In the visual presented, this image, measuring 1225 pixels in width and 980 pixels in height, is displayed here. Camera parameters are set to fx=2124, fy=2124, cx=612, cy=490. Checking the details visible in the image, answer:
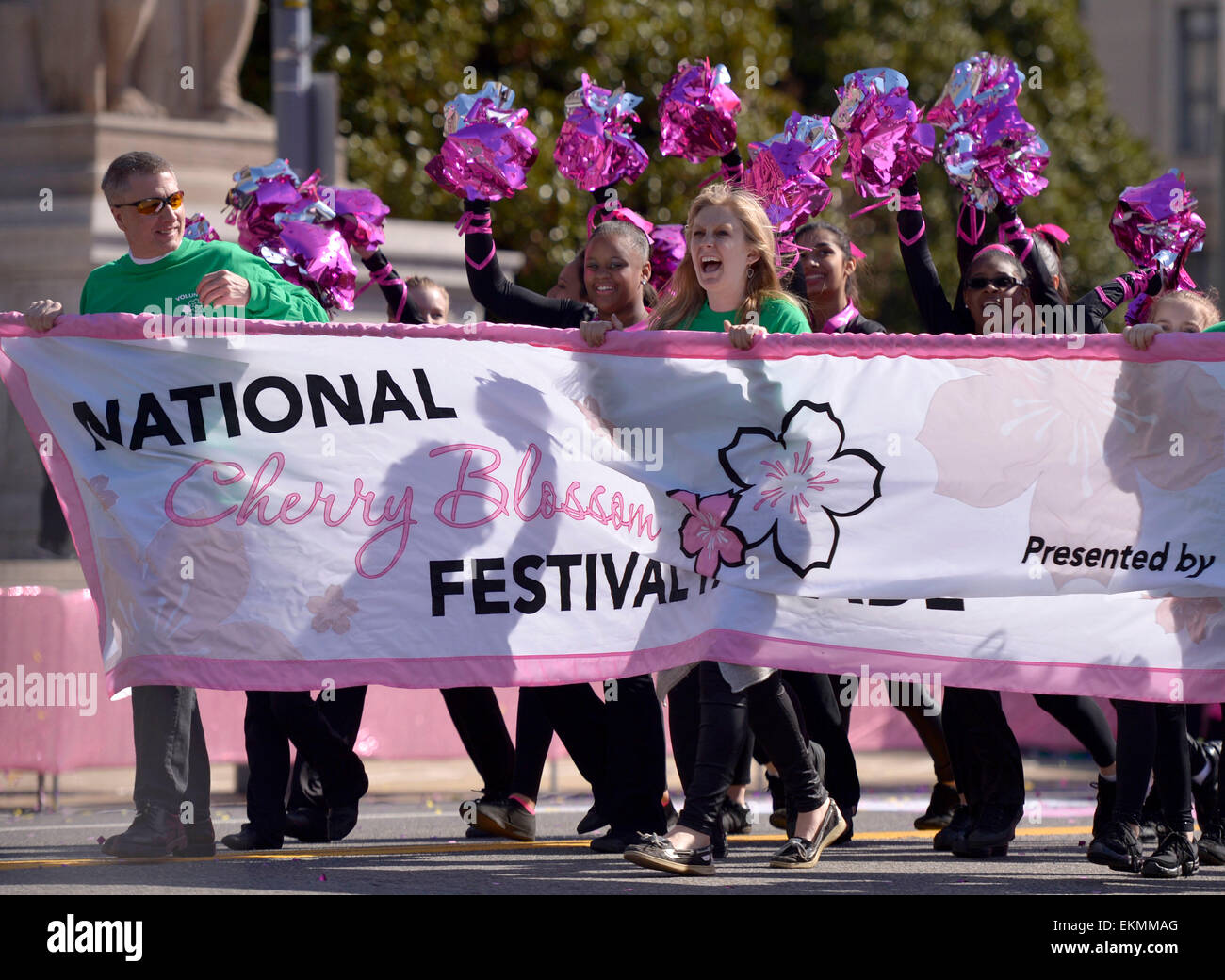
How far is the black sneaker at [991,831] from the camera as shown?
271 inches

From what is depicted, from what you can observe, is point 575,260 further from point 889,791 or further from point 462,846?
point 889,791

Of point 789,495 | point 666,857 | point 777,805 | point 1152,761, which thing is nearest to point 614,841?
point 666,857

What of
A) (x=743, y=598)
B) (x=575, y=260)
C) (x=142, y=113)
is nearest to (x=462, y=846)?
(x=743, y=598)

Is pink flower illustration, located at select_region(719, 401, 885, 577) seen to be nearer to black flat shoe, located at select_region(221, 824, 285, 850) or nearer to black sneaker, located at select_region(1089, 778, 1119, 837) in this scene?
black sneaker, located at select_region(1089, 778, 1119, 837)

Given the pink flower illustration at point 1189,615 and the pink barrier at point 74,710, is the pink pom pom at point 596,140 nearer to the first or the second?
the pink flower illustration at point 1189,615

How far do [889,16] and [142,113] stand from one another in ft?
49.7

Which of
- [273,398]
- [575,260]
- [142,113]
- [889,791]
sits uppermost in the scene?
[142,113]

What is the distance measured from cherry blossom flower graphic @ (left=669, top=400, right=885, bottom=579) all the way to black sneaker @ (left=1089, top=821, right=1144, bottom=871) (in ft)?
3.89

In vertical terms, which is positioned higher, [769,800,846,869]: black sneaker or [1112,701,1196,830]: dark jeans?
[1112,701,1196,830]: dark jeans

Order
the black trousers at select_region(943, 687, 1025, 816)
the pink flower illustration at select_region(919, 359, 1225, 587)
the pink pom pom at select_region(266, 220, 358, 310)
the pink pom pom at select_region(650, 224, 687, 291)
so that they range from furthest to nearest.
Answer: the pink pom pom at select_region(650, 224, 687, 291) → the pink pom pom at select_region(266, 220, 358, 310) → the black trousers at select_region(943, 687, 1025, 816) → the pink flower illustration at select_region(919, 359, 1225, 587)

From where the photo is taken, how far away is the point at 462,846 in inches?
290

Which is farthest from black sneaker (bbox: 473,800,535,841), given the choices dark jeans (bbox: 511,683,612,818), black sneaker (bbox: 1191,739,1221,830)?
black sneaker (bbox: 1191,739,1221,830)

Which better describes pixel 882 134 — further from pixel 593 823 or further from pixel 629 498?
pixel 593 823

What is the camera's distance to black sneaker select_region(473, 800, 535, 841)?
749 centimetres
